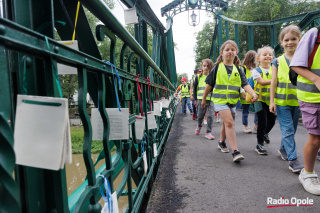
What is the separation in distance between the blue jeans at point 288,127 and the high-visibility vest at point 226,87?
527 millimetres

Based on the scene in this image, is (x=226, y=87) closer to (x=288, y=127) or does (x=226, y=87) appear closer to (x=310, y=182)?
(x=288, y=127)

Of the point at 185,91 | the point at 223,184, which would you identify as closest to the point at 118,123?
the point at 223,184

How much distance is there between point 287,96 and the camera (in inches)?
88.6

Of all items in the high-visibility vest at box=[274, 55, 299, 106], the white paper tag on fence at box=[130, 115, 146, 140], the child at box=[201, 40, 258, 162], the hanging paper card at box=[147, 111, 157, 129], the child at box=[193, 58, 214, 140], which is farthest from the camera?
the child at box=[193, 58, 214, 140]

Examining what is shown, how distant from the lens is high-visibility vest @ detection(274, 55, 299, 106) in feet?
7.37

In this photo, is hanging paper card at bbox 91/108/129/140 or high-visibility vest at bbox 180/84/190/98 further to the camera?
high-visibility vest at bbox 180/84/190/98

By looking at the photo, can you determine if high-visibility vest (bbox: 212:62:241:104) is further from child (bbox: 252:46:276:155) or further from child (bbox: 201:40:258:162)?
child (bbox: 252:46:276:155)

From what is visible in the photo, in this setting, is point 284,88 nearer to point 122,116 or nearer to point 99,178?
point 122,116

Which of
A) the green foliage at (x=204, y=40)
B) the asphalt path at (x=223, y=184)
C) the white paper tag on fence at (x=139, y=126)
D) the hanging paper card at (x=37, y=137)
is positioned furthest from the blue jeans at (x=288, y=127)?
the green foliage at (x=204, y=40)

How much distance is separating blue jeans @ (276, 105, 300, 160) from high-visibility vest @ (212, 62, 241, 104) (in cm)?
53

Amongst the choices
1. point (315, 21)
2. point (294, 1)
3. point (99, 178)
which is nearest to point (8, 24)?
point (99, 178)

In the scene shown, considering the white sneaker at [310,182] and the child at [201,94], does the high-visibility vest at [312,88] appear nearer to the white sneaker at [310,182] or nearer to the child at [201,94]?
the white sneaker at [310,182]

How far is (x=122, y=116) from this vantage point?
3.35 feet

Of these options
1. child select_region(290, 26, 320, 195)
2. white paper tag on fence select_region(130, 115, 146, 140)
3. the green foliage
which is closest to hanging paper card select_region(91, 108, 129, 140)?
white paper tag on fence select_region(130, 115, 146, 140)
